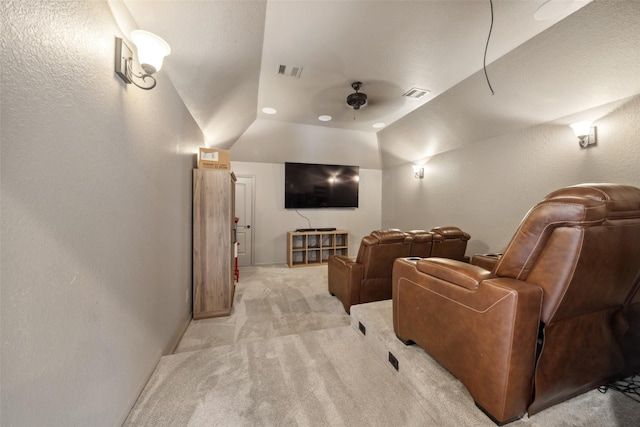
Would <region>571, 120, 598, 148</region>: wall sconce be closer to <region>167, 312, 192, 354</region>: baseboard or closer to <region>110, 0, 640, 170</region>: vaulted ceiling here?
<region>110, 0, 640, 170</region>: vaulted ceiling

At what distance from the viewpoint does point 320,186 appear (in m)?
5.55

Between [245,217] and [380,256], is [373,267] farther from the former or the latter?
[245,217]

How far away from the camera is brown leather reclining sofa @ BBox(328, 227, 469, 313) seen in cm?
261

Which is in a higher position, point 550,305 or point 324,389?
point 550,305

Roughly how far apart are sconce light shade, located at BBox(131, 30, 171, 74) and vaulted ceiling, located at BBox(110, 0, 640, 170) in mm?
274

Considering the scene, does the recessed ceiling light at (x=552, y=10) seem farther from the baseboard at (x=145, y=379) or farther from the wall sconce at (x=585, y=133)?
the baseboard at (x=145, y=379)

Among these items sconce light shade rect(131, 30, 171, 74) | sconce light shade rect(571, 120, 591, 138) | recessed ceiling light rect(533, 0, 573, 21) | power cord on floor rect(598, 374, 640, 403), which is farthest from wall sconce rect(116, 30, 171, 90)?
sconce light shade rect(571, 120, 591, 138)

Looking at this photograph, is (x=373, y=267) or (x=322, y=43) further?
(x=373, y=267)

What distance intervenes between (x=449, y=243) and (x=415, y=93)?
2.04 metres

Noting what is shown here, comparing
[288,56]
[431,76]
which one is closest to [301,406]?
[288,56]

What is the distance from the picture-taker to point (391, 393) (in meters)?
1.44

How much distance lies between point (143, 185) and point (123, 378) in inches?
43.6

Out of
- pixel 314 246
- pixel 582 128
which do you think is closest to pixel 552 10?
pixel 582 128

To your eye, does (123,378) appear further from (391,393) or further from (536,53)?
(536,53)
